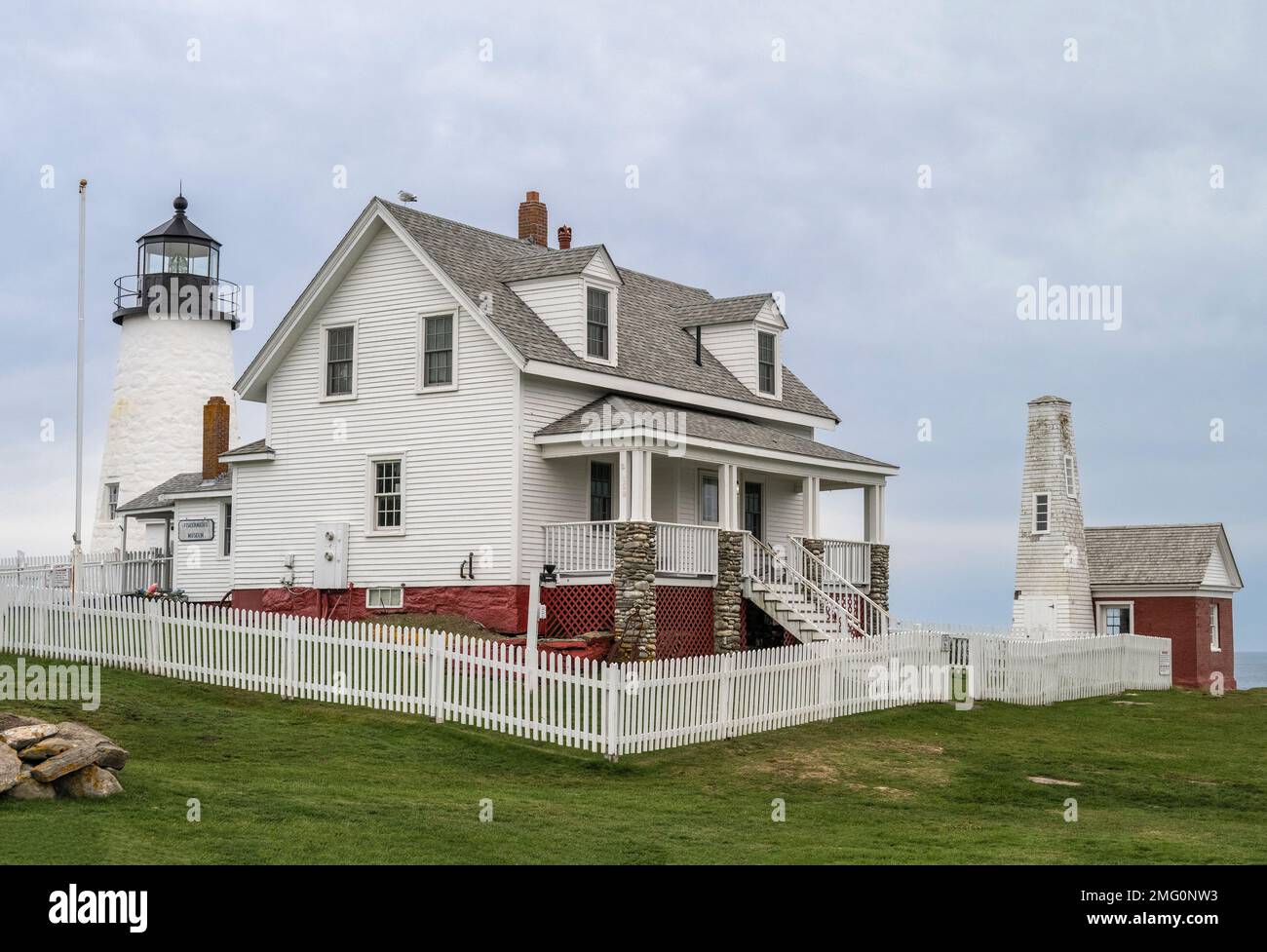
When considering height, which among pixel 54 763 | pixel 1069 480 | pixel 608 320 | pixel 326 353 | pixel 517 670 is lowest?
pixel 54 763

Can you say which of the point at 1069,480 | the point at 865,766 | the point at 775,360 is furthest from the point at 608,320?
the point at 1069,480

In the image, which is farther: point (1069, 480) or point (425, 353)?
point (1069, 480)

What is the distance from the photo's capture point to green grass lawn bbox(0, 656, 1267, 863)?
13594mm

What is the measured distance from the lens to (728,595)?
101 feet

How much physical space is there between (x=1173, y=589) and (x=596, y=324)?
23.5 metres

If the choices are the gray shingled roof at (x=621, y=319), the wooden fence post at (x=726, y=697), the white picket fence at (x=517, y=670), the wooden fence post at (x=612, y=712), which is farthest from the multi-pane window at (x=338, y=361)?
the wooden fence post at (x=612, y=712)

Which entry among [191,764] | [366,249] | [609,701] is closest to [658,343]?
[366,249]

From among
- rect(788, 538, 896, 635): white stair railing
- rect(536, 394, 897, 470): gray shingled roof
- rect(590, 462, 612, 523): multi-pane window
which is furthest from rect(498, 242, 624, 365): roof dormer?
rect(788, 538, 896, 635): white stair railing

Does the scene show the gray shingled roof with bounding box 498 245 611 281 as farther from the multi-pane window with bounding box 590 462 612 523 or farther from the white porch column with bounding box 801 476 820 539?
the white porch column with bounding box 801 476 820 539

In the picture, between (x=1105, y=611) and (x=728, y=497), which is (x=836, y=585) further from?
(x=1105, y=611)

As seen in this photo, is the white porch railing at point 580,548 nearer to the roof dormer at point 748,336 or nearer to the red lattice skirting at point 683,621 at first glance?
the red lattice skirting at point 683,621

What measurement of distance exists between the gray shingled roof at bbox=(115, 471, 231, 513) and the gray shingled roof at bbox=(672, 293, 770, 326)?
11.7m
